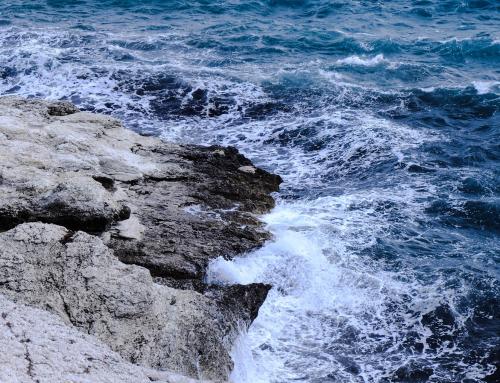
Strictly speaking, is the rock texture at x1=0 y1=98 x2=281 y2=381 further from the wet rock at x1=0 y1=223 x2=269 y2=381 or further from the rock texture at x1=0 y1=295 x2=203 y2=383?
the rock texture at x1=0 y1=295 x2=203 y2=383

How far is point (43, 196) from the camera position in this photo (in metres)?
8.67

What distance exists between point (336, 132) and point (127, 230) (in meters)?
7.76

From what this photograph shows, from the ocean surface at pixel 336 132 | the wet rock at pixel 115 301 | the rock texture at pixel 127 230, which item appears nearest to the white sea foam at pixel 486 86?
the ocean surface at pixel 336 132

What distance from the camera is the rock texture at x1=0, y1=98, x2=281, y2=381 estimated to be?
685 cm

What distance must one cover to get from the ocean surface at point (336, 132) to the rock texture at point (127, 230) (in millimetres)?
569

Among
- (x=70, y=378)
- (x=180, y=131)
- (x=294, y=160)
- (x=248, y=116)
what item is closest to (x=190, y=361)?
(x=70, y=378)

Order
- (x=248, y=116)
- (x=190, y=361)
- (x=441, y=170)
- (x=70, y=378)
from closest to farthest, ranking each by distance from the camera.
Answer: (x=70, y=378) → (x=190, y=361) → (x=441, y=170) → (x=248, y=116)

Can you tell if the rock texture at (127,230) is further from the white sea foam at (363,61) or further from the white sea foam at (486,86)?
the white sea foam at (363,61)

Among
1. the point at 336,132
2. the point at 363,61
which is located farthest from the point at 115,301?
the point at 363,61

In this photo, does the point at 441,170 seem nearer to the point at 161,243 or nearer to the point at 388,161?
the point at 388,161

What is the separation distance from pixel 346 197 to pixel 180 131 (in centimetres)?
501

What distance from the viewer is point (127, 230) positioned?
30.1ft

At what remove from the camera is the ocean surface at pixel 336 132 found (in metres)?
8.85

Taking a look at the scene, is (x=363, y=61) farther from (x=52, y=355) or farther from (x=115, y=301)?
(x=52, y=355)
